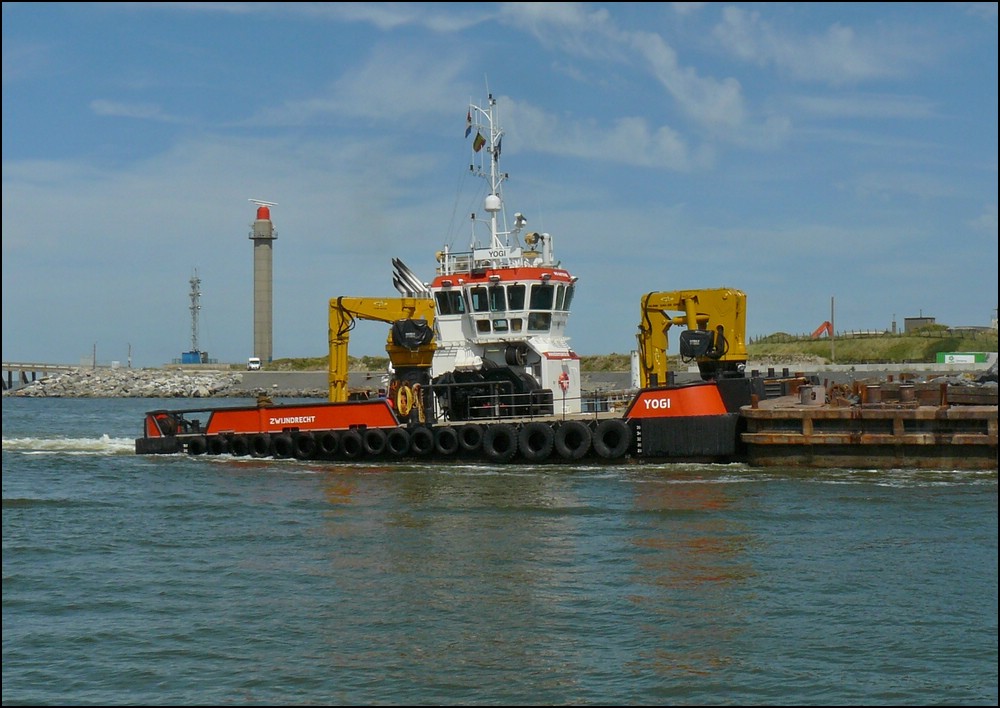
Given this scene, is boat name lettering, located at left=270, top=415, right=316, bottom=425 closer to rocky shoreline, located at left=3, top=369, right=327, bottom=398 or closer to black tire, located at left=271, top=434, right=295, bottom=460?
black tire, located at left=271, top=434, right=295, bottom=460

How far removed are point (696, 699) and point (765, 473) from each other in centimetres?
1158

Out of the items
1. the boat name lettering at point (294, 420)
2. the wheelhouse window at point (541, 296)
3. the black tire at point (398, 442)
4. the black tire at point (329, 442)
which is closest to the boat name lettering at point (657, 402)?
the wheelhouse window at point (541, 296)

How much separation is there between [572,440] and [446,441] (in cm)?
274

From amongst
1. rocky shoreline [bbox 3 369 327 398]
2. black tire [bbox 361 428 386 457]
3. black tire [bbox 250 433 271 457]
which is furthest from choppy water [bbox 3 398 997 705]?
rocky shoreline [bbox 3 369 327 398]

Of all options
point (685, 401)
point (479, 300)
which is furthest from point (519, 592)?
point (479, 300)

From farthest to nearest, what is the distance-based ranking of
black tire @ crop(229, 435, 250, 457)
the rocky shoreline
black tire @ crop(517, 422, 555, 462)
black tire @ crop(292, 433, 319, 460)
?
the rocky shoreline → black tire @ crop(229, 435, 250, 457) → black tire @ crop(292, 433, 319, 460) → black tire @ crop(517, 422, 555, 462)

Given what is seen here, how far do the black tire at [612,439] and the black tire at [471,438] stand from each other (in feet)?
8.14

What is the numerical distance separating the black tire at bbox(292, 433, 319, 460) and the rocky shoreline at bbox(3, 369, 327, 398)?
4864 cm

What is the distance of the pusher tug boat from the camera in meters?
21.5

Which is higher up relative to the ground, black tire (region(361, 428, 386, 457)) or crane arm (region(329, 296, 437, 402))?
crane arm (region(329, 296, 437, 402))

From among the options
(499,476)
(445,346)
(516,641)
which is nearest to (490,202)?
(445,346)

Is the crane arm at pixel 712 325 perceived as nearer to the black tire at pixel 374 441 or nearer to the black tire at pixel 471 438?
the black tire at pixel 471 438

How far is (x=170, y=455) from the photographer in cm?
2731

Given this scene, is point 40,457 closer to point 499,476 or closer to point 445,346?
point 445,346
